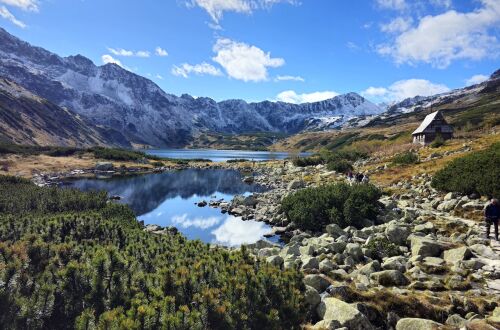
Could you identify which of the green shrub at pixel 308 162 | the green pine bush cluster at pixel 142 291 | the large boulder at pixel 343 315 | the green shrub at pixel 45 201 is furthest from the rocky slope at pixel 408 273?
the green shrub at pixel 308 162

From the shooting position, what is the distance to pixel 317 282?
13023mm

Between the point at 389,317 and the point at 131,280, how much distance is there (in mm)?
7859

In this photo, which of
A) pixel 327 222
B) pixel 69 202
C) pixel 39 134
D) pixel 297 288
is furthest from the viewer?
pixel 39 134

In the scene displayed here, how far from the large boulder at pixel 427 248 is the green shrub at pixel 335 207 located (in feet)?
29.0

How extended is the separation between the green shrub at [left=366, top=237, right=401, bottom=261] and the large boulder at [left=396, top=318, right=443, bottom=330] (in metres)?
7.79

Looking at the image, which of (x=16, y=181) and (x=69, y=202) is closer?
(x=69, y=202)

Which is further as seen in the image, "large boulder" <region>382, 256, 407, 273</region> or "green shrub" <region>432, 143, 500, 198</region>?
"green shrub" <region>432, 143, 500, 198</region>

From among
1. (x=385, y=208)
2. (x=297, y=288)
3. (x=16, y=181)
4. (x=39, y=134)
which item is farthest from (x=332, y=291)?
(x=39, y=134)

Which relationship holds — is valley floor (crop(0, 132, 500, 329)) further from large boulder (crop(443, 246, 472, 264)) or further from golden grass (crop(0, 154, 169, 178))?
golden grass (crop(0, 154, 169, 178))

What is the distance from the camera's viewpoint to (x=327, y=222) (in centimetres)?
2794

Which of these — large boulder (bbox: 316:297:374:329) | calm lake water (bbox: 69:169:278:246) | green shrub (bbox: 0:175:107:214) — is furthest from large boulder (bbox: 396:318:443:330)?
green shrub (bbox: 0:175:107:214)

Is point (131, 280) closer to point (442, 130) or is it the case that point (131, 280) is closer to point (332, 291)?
point (332, 291)

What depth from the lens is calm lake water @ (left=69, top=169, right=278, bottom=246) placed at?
1236 inches

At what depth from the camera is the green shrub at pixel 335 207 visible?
26.7m
